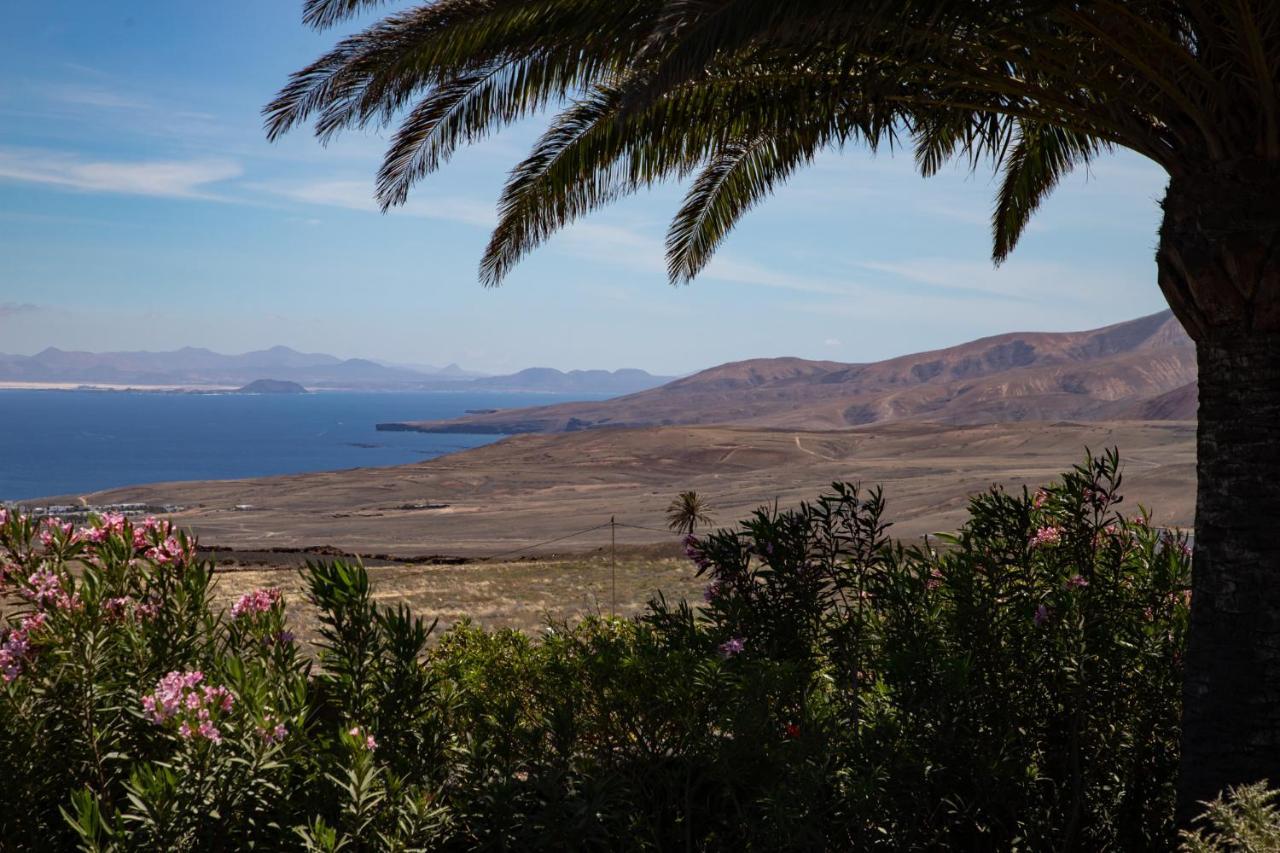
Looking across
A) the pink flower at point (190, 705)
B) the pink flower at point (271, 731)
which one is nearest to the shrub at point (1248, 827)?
the pink flower at point (271, 731)

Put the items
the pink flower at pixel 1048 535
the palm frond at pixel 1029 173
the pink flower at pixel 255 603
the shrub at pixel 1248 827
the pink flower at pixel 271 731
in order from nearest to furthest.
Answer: the shrub at pixel 1248 827 < the pink flower at pixel 271 731 < the pink flower at pixel 255 603 < the pink flower at pixel 1048 535 < the palm frond at pixel 1029 173

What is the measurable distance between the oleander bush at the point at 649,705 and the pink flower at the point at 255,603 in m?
0.01

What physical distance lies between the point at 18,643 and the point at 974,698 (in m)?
4.04

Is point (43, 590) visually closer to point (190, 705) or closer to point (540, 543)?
point (190, 705)

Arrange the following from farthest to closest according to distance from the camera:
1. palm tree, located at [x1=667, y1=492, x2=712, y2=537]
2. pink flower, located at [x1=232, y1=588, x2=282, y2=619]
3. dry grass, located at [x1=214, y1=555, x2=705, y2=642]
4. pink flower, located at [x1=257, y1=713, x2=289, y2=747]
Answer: dry grass, located at [x1=214, y1=555, x2=705, y2=642], palm tree, located at [x1=667, y1=492, x2=712, y2=537], pink flower, located at [x1=232, y1=588, x2=282, y2=619], pink flower, located at [x1=257, y1=713, x2=289, y2=747]

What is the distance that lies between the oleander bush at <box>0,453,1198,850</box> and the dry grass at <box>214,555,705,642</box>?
11363 mm

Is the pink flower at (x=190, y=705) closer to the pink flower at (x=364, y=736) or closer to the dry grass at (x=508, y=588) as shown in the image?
the pink flower at (x=364, y=736)

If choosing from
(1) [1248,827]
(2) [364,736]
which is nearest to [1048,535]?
(1) [1248,827]

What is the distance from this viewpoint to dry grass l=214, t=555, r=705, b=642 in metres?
18.1

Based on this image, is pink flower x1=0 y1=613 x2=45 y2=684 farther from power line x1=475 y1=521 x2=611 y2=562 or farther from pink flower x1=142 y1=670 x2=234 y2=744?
power line x1=475 y1=521 x2=611 y2=562

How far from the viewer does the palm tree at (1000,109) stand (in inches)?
174

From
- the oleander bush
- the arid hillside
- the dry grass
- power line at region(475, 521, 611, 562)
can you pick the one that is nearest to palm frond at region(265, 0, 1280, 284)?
the oleander bush

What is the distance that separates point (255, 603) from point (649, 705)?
170cm

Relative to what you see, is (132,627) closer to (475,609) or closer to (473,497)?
(475,609)
